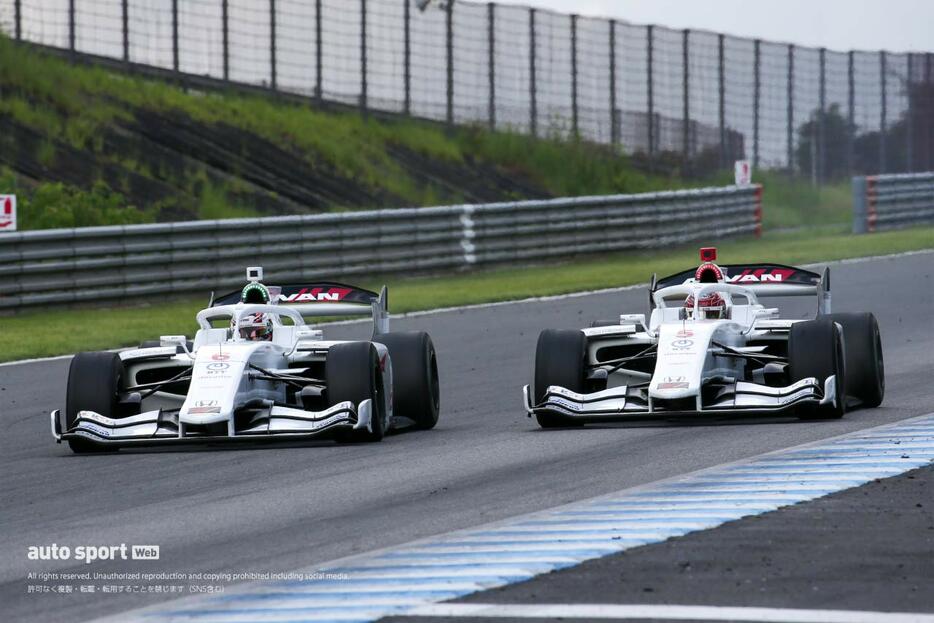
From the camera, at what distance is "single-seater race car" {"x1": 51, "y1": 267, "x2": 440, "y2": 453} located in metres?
11.3

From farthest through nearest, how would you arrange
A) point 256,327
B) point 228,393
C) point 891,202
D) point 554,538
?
1. point 891,202
2. point 256,327
3. point 228,393
4. point 554,538

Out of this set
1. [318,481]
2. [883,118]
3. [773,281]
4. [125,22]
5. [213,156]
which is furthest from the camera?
[883,118]

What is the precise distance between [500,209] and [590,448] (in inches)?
Result: 655

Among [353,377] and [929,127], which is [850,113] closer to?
[929,127]

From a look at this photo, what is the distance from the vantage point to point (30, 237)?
2067 cm

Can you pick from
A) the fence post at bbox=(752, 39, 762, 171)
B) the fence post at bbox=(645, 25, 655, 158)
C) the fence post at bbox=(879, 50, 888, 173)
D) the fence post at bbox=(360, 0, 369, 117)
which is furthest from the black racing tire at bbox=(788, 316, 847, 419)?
the fence post at bbox=(879, 50, 888, 173)

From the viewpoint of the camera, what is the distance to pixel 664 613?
6.05 meters

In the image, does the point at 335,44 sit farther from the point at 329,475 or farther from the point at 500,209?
the point at 329,475

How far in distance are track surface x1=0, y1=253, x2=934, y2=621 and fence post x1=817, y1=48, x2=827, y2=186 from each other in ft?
99.6

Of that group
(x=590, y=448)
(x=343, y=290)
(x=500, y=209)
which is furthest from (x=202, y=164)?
(x=590, y=448)

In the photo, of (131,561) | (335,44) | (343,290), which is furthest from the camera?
(335,44)

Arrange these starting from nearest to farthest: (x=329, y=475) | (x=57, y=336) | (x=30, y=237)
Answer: (x=329, y=475) → (x=57, y=336) → (x=30, y=237)

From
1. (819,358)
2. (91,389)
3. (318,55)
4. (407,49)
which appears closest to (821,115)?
(407,49)

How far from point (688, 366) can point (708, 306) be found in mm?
1025
